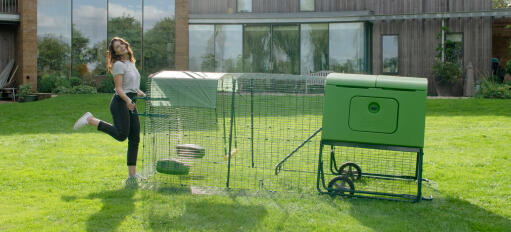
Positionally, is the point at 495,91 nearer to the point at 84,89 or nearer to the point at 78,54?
the point at 84,89

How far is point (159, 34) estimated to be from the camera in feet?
70.4

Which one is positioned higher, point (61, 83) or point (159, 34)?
point (159, 34)

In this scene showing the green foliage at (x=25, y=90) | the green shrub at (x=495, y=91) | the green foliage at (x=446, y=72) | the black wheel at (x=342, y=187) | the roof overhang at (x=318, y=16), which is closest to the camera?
the black wheel at (x=342, y=187)

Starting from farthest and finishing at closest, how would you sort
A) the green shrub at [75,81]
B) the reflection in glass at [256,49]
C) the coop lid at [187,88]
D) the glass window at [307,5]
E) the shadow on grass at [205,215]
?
the glass window at [307,5]
the reflection in glass at [256,49]
the green shrub at [75,81]
the coop lid at [187,88]
the shadow on grass at [205,215]

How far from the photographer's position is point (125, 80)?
20.5ft

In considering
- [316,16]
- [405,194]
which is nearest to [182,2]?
[316,16]

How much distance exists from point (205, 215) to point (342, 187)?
1594 millimetres

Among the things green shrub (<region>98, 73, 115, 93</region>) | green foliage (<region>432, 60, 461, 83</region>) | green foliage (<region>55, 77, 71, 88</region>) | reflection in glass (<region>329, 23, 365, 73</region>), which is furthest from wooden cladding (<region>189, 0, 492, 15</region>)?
green foliage (<region>55, 77, 71, 88</region>)

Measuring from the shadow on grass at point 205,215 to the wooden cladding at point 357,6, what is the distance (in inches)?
702

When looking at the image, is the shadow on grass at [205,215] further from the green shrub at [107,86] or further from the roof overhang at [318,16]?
the roof overhang at [318,16]

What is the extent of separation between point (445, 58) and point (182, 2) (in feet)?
34.9

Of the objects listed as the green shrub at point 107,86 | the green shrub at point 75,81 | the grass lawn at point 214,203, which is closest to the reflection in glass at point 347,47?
the green shrub at point 107,86

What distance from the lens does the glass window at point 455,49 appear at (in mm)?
21000

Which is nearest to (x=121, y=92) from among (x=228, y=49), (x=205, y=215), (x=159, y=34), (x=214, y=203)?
(x=214, y=203)
